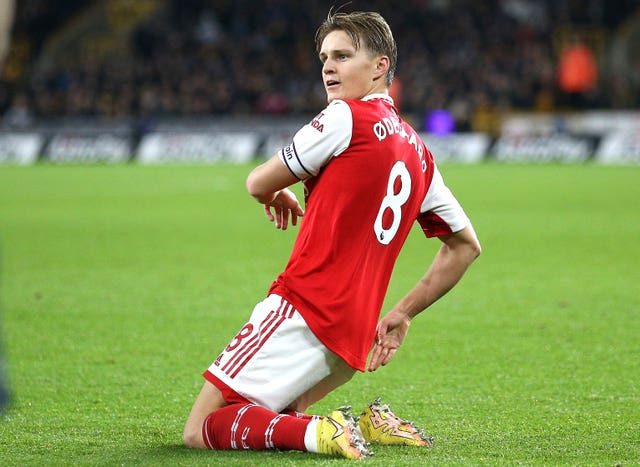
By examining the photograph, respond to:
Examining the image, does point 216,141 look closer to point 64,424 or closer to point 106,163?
point 106,163

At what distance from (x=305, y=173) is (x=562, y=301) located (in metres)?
4.61

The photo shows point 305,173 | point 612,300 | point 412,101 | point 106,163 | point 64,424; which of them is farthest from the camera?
point 412,101

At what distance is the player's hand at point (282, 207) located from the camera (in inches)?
158

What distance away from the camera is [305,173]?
3.69m

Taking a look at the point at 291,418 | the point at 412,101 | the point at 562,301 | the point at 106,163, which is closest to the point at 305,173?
the point at 291,418

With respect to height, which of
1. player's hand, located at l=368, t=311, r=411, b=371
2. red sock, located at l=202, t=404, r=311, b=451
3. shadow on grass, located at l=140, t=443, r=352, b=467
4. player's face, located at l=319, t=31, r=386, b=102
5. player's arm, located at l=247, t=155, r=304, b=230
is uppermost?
player's face, located at l=319, t=31, r=386, b=102

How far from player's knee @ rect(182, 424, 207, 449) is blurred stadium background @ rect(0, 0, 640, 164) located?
77.0 ft

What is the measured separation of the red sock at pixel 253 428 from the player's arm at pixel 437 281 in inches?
20.2

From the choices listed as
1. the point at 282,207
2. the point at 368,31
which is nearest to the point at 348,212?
the point at 282,207

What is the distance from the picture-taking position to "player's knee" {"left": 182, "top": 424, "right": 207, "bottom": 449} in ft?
12.7

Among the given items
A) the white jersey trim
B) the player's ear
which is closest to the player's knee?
the white jersey trim

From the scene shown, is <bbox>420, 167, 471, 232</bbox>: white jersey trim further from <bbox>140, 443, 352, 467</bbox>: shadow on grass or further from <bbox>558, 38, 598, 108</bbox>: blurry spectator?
<bbox>558, 38, 598, 108</bbox>: blurry spectator

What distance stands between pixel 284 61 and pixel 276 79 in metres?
1.11

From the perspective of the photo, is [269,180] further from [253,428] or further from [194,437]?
[194,437]
